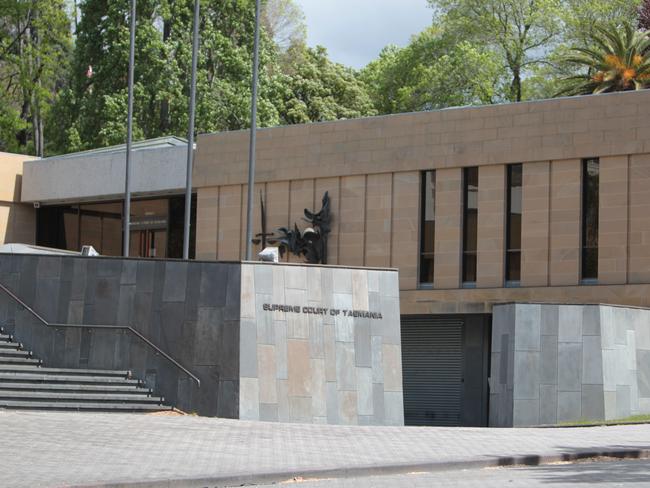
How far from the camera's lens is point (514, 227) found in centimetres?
3591

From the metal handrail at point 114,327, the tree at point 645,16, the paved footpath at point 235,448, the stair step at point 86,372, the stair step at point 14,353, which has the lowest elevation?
the paved footpath at point 235,448

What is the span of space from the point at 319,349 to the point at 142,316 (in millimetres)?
3612

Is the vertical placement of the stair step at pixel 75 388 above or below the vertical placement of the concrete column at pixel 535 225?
below

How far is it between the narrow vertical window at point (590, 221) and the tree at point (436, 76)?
83.6 ft

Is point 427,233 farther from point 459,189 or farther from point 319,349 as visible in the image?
point 319,349

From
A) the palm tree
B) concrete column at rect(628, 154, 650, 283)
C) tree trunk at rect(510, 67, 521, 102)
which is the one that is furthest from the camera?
tree trunk at rect(510, 67, 521, 102)

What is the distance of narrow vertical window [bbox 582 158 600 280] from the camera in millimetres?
34438

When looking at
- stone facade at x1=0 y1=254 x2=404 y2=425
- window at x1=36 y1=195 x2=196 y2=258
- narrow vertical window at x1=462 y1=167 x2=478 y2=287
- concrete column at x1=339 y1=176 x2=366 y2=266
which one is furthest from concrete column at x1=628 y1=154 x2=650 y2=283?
window at x1=36 y1=195 x2=196 y2=258

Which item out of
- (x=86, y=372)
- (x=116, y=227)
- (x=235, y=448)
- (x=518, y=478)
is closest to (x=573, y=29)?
(x=116, y=227)

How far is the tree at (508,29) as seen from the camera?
199 feet

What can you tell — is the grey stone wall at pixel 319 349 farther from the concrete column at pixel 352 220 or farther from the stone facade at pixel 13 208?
the stone facade at pixel 13 208

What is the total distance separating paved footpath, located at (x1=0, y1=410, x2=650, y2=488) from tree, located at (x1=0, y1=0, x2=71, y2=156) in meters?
39.9

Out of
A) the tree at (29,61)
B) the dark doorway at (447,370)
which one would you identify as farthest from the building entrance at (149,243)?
the tree at (29,61)

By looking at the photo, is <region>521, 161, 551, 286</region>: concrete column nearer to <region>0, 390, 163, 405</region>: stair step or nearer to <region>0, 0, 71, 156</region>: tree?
<region>0, 390, 163, 405</region>: stair step
